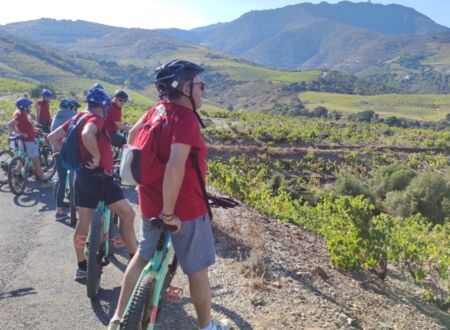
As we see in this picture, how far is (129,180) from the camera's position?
10.4 feet

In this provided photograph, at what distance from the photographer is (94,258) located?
4590 mm

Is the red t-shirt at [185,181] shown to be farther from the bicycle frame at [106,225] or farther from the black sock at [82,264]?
the black sock at [82,264]

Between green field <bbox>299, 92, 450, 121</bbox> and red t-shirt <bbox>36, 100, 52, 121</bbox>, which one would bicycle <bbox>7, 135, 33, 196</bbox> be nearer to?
red t-shirt <bbox>36, 100, 52, 121</bbox>

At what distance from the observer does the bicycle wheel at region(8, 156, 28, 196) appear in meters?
9.38

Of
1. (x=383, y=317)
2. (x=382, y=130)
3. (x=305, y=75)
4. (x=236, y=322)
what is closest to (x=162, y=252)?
(x=236, y=322)

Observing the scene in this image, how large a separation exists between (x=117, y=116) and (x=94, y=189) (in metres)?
3.52

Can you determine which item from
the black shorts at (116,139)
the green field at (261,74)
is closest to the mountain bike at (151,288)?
the black shorts at (116,139)

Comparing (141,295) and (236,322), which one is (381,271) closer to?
(236,322)

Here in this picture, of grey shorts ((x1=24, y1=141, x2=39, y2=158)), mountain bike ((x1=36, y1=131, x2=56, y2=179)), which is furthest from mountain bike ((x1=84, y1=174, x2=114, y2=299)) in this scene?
mountain bike ((x1=36, y1=131, x2=56, y2=179))

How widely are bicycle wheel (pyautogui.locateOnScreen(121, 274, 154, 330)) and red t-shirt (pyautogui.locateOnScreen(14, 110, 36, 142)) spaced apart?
7.31m

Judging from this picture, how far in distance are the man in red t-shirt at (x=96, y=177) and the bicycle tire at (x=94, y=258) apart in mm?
206

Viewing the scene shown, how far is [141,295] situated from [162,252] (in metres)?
0.31

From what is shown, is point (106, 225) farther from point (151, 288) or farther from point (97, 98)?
point (151, 288)

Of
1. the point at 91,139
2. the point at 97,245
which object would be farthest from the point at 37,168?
the point at 97,245
